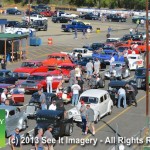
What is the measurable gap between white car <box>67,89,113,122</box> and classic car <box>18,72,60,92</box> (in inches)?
271

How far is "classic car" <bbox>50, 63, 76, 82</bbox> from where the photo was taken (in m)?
37.8

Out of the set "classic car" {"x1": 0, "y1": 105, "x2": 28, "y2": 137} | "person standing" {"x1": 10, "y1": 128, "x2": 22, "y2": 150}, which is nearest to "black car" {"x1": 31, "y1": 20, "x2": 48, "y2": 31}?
"classic car" {"x1": 0, "y1": 105, "x2": 28, "y2": 137}

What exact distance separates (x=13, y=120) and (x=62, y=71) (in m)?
15.0

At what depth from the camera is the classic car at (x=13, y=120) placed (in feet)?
81.7

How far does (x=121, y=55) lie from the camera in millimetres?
48594

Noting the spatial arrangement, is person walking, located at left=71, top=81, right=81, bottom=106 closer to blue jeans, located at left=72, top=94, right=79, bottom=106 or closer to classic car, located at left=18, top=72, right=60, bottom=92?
blue jeans, located at left=72, top=94, right=79, bottom=106

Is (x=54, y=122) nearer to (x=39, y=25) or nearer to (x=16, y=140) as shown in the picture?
(x=16, y=140)

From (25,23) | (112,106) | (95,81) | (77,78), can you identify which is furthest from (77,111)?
(25,23)

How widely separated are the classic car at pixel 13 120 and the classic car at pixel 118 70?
15539 millimetres

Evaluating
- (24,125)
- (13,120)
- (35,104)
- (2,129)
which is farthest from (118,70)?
(2,129)

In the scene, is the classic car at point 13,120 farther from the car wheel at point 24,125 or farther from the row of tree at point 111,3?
the row of tree at point 111,3

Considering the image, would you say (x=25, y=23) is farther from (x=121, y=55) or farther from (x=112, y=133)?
(x=112, y=133)

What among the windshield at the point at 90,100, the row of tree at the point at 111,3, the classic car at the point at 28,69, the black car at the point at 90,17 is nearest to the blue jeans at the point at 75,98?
the windshield at the point at 90,100

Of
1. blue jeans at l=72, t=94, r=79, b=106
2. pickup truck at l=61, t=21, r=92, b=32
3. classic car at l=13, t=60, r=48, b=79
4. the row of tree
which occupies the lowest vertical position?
blue jeans at l=72, t=94, r=79, b=106
